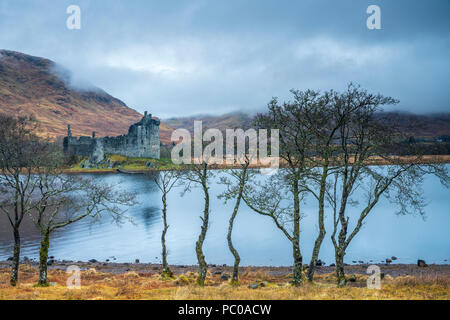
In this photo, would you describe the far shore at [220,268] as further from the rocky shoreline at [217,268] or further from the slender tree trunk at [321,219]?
the slender tree trunk at [321,219]

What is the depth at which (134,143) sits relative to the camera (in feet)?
441

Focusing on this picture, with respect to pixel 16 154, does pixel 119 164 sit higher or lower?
higher

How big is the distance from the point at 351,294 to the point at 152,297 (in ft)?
24.6

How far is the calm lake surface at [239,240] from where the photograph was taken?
3416cm

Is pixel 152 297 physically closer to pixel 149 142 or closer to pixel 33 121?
pixel 33 121

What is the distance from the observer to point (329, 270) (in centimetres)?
2798

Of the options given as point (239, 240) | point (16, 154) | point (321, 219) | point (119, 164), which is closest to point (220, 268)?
point (239, 240)

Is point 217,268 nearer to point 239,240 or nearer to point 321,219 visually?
point 239,240

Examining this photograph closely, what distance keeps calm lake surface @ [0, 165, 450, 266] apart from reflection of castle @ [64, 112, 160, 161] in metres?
81.2

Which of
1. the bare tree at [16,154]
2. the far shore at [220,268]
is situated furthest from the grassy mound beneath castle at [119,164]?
the bare tree at [16,154]

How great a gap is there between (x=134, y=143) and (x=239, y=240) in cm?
10263

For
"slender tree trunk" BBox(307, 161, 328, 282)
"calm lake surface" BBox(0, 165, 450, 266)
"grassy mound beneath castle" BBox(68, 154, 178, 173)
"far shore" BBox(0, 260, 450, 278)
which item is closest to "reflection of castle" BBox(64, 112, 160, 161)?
"grassy mound beneath castle" BBox(68, 154, 178, 173)

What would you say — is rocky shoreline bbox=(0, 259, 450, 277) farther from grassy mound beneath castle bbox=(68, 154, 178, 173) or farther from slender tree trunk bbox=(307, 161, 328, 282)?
grassy mound beneath castle bbox=(68, 154, 178, 173)
